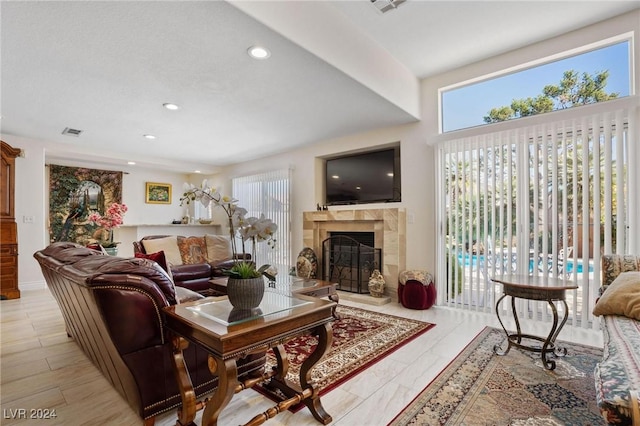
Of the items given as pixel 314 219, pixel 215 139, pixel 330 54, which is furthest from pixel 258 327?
pixel 215 139

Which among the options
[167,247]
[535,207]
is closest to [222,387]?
[535,207]

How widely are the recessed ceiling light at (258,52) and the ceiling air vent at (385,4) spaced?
1.03m

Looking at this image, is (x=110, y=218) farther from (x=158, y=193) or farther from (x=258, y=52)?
(x=258, y=52)

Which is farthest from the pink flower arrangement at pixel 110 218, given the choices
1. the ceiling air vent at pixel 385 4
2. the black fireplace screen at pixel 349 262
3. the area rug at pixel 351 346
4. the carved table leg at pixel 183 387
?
the ceiling air vent at pixel 385 4

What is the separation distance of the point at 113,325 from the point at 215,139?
3952 mm

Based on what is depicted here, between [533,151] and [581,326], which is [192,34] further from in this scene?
[581,326]

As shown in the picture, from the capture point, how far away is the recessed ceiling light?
94.2 inches

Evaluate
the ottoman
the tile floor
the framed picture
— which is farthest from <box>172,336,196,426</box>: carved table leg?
the framed picture

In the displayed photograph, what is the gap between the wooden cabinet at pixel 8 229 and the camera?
4465mm

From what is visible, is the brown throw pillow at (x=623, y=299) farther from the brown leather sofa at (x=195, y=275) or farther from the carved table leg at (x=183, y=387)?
the brown leather sofa at (x=195, y=275)

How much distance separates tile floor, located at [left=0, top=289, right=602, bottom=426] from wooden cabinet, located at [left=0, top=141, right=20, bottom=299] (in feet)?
5.55

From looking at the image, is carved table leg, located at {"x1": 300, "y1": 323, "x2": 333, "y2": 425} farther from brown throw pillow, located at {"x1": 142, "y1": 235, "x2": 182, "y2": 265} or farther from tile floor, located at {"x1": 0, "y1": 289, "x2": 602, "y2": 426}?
brown throw pillow, located at {"x1": 142, "y1": 235, "x2": 182, "y2": 265}

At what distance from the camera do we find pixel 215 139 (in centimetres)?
494

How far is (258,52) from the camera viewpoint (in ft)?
8.01
